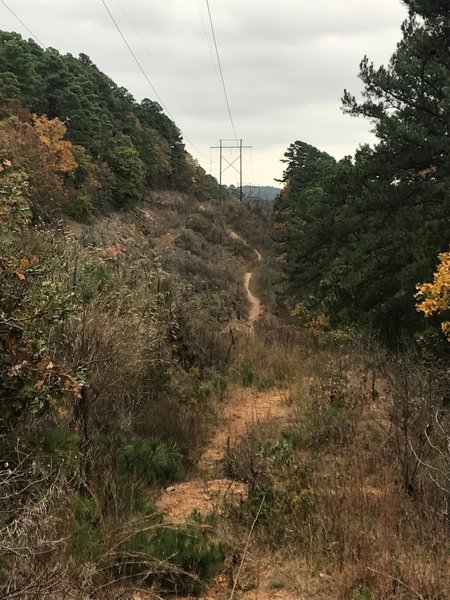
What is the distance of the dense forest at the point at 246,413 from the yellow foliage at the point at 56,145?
18.4 metres

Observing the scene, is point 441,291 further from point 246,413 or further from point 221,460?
point 221,460

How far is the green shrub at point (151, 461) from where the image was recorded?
510 centimetres

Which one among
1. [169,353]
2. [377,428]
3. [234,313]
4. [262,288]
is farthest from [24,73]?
[377,428]

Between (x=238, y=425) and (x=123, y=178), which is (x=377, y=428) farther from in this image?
(x=123, y=178)

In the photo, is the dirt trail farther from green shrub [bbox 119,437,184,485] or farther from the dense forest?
green shrub [bbox 119,437,184,485]

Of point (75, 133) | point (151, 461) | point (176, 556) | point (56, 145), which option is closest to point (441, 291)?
point (151, 461)

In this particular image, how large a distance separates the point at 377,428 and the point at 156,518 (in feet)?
10.8

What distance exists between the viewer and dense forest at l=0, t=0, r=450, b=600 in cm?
343

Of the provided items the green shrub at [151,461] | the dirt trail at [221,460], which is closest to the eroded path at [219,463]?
the dirt trail at [221,460]

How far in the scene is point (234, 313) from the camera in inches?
912

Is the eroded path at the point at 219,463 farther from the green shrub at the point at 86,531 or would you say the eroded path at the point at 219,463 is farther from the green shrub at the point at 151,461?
the green shrub at the point at 86,531

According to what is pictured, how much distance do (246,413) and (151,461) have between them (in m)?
2.96

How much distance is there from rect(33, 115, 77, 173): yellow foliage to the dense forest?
1843 centimetres

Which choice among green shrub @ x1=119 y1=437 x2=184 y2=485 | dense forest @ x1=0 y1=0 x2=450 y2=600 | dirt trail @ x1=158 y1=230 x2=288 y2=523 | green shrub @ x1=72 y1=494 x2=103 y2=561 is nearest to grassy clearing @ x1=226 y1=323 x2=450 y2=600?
dense forest @ x1=0 y1=0 x2=450 y2=600
